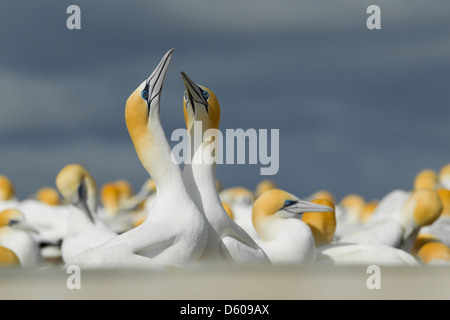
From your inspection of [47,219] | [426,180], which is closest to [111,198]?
[47,219]

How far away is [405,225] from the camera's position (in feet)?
33.3

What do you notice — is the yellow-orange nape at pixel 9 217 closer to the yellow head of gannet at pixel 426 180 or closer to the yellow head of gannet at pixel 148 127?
the yellow head of gannet at pixel 148 127

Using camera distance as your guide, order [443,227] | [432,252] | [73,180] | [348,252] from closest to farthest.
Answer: [348,252], [432,252], [73,180], [443,227]

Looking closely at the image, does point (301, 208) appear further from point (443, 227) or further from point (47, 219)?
point (47, 219)

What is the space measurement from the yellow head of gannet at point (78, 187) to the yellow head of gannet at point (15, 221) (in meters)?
1.23


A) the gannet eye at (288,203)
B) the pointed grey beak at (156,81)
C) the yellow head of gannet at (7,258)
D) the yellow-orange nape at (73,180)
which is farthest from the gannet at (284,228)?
the yellow-orange nape at (73,180)

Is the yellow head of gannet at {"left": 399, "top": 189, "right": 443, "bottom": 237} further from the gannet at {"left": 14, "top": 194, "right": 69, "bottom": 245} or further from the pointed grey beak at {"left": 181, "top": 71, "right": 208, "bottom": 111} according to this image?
the gannet at {"left": 14, "top": 194, "right": 69, "bottom": 245}

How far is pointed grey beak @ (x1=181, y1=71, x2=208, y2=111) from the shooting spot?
6367mm

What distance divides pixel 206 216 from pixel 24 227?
554cm

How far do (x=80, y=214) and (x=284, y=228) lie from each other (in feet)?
8.93

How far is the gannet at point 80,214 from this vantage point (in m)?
8.93

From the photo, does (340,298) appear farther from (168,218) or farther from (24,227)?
(24,227)
